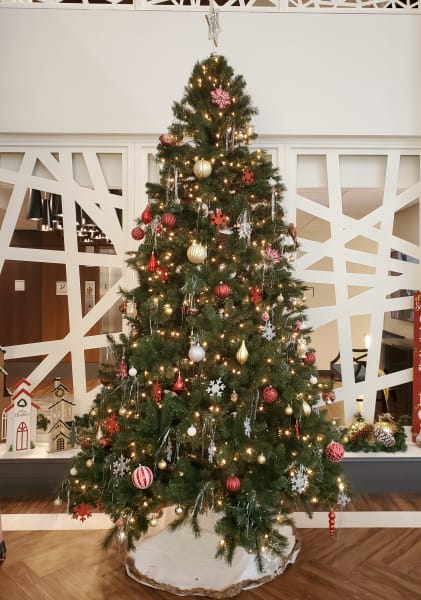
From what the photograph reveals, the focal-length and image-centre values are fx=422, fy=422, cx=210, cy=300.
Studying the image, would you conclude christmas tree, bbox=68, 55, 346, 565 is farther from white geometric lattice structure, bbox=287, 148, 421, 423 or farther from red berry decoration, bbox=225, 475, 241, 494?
white geometric lattice structure, bbox=287, 148, 421, 423

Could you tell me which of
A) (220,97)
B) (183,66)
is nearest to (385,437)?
(220,97)

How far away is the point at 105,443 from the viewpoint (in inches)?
82.7

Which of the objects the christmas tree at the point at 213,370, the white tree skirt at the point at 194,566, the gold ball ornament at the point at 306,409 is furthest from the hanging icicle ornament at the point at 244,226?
the white tree skirt at the point at 194,566

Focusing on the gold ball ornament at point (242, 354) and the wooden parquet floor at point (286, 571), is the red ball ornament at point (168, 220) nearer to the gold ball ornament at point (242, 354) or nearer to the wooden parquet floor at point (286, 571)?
the gold ball ornament at point (242, 354)

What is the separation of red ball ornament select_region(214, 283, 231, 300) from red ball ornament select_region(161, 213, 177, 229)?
0.39 metres

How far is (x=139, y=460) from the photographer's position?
191 cm

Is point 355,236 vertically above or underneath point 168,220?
above

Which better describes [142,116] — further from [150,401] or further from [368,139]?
[150,401]

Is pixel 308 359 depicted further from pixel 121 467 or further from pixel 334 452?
pixel 121 467

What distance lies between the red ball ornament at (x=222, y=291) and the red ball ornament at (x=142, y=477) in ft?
2.72

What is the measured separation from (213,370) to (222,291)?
0.37m

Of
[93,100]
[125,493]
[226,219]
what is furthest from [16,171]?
[125,493]

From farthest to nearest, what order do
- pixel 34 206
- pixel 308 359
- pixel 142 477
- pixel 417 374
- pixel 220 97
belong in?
pixel 34 206 < pixel 417 374 < pixel 308 359 < pixel 220 97 < pixel 142 477

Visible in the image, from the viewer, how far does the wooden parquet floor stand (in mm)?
1939
